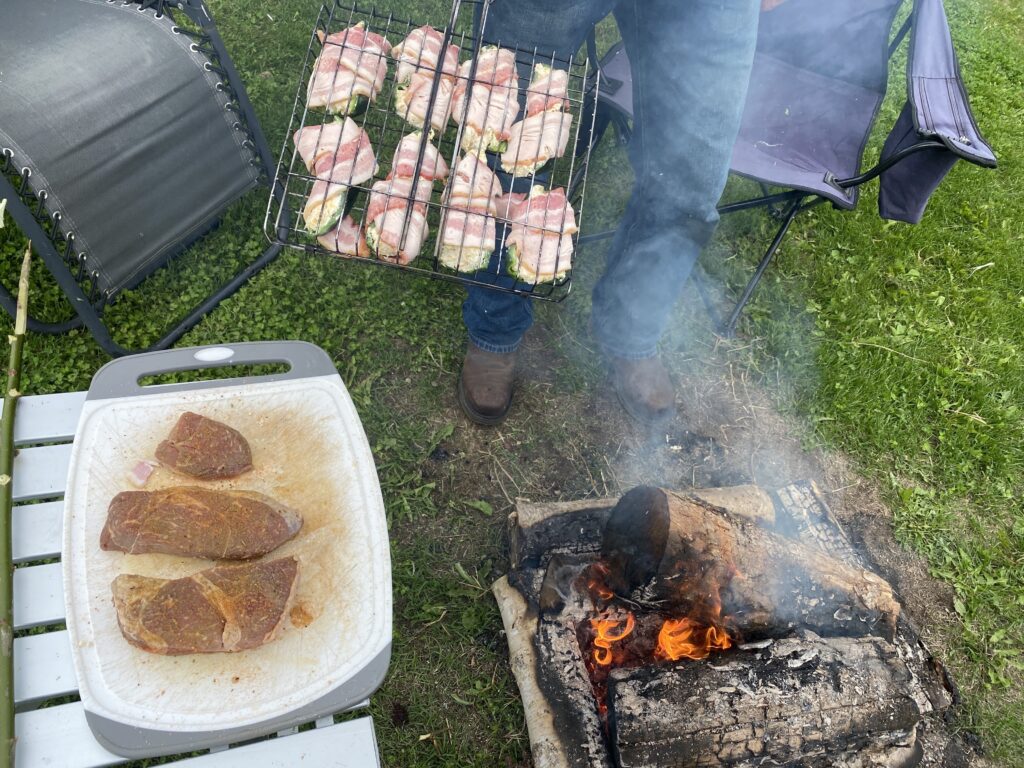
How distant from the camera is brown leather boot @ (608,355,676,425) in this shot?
3.42 meters

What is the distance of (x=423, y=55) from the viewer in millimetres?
2498

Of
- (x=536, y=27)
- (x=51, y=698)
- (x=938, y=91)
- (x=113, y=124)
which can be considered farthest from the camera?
(x=938, y=91)

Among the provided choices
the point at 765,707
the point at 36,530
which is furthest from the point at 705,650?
the point at 36,530

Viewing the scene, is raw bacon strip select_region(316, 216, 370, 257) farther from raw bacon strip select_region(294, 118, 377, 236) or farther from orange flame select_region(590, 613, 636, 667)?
orange flame select_region(590, 613, 636, 667)

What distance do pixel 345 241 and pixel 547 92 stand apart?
887mm

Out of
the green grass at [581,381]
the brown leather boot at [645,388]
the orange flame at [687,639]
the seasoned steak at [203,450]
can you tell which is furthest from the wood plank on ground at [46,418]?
the brown leather boot at [645,388]

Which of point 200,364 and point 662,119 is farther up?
point 662,119

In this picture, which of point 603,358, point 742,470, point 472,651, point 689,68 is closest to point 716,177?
point 689,68

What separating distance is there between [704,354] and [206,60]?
287 centimetres

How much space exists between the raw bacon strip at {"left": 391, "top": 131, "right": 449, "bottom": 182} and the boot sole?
1.22 metres

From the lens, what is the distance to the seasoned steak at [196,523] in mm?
1916

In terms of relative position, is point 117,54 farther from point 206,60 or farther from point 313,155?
point 313,155

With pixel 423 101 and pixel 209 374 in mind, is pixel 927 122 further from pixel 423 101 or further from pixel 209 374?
pixel 209 374

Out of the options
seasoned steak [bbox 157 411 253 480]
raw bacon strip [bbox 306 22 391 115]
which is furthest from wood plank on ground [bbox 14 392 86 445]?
raw bacon strip [bbox 306 22 391 115]
